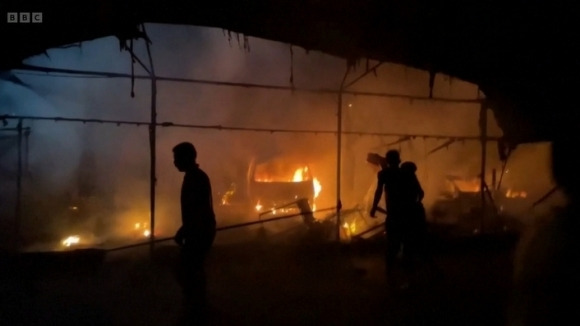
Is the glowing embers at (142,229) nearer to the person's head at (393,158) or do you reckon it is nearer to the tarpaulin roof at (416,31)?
the person's head at (393,158)

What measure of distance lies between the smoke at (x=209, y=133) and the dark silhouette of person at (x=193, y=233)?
9051 mm

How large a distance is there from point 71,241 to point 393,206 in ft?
26.6

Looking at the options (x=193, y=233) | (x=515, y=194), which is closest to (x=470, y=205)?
(x=515, y=194)

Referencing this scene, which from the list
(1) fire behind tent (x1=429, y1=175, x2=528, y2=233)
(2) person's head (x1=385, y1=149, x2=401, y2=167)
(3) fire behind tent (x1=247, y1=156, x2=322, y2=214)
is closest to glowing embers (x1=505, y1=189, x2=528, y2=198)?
(1) fire behind tent (x1=429, y1=175, x2=528, y2=233)

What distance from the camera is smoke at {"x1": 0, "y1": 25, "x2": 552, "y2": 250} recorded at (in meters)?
15.4

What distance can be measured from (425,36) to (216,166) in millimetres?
12178

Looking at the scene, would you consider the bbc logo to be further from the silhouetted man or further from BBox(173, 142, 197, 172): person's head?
the silhouetted man

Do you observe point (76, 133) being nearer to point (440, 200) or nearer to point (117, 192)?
point (117, 192)

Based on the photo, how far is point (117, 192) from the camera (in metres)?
17.0

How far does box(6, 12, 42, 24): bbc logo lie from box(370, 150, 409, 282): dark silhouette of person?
457cm

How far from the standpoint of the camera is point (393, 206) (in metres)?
7.93

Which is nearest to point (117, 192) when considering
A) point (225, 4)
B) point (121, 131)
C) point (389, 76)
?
point (121, 131)

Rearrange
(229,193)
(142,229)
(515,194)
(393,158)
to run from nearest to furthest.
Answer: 1. (393,158)
2. (142,229)
3. (515,194)
4. (229,193)

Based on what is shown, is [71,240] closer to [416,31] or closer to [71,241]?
[71,241]
